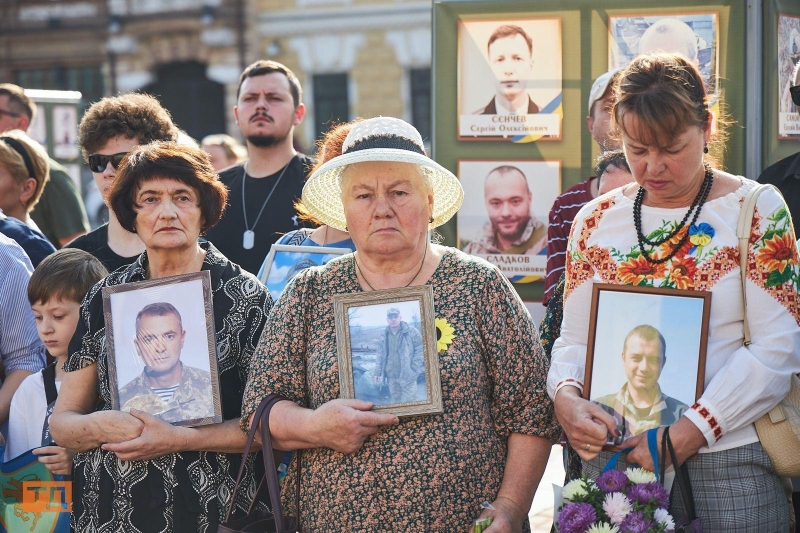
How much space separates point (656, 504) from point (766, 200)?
0.90 m

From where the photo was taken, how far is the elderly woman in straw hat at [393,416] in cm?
284

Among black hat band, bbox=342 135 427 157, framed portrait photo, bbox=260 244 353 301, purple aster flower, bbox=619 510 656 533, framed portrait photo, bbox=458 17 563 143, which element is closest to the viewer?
purple aster flower, bbox=619 510 656 533

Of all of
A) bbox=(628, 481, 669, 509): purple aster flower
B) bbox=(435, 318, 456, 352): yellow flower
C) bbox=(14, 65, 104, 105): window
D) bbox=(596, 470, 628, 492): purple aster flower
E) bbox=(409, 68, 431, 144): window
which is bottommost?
bbox=(628, 481, 669, 509): purple aster flower

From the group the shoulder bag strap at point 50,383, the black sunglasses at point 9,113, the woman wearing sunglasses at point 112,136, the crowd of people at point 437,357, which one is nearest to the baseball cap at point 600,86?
the crowd of people at point 437,357

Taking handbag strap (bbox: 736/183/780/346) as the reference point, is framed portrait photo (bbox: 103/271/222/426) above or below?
below

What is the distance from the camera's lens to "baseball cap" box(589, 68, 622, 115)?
4539mm

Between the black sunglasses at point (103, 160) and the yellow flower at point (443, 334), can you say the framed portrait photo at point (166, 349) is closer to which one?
the yellow flower at point (443, 334)

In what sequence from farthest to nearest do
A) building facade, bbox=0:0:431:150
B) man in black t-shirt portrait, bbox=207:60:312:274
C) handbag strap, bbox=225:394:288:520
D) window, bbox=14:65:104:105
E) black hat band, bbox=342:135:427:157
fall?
1. window, bbox=14:65:104:105
2. building facade, bbox=0:0:431:150
3. man in black t-shirt portrait, bbox=207:60:312:274
4. black hat band, bbox=342:135:427:157
5. handbag strap, bbox=225:394:288:520

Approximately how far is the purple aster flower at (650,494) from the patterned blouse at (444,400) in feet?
1.37

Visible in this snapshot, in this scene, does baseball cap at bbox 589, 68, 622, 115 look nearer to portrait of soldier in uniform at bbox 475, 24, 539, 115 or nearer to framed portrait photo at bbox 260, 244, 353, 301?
portrait of soldier in uniform at bbox 475, 24, 539, 115

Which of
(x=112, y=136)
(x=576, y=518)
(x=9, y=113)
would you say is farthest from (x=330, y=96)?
(x=576, y=518)

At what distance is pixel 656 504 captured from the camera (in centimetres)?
258

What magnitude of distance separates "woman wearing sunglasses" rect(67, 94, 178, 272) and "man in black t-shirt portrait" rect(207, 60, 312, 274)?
0.77 m

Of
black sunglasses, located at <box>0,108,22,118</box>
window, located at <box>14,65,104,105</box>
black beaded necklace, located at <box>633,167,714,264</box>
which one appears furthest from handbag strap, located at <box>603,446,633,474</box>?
window, located at <box>14,65,104,105</box>
